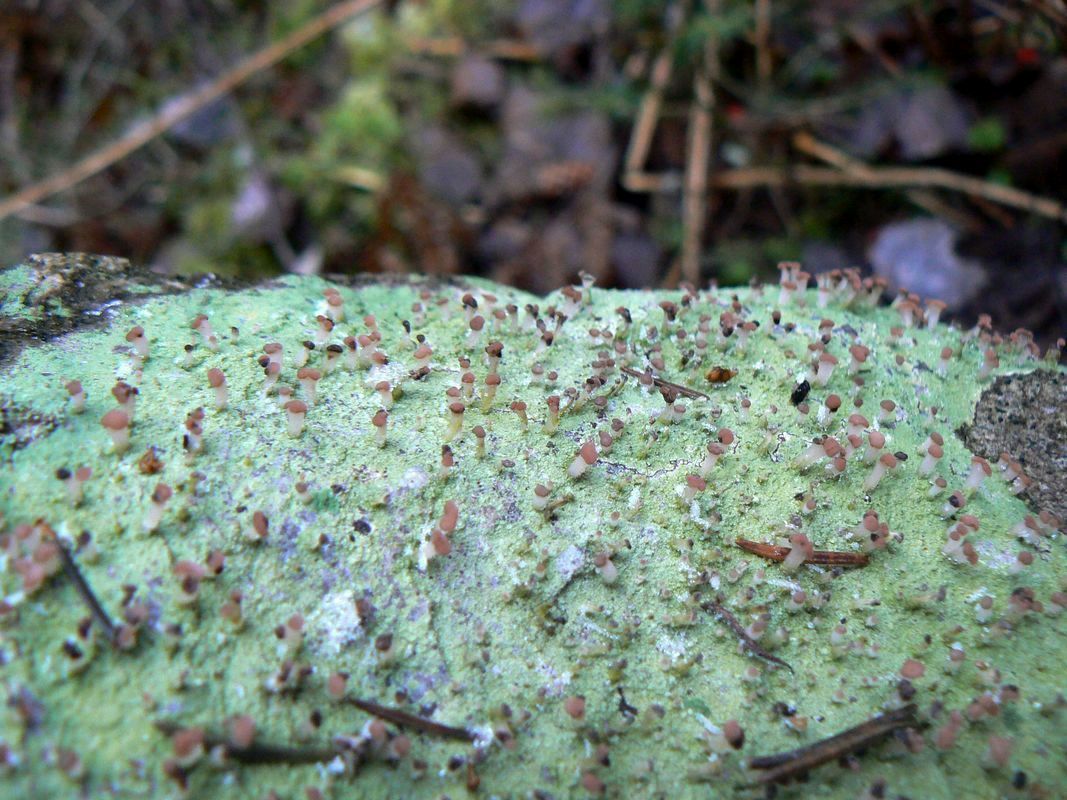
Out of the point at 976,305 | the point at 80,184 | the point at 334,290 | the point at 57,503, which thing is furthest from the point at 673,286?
the point at 80,184

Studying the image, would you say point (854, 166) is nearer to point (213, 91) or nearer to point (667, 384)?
point (667, 384)

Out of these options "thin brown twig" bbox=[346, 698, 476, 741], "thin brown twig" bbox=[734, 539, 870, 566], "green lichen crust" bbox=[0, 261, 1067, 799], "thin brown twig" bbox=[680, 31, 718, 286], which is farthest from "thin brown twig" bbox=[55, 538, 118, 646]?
"thin brown twig" bbox=[680, 31, 718, 286]

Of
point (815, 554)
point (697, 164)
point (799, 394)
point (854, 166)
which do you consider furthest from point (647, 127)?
point (815, 554)

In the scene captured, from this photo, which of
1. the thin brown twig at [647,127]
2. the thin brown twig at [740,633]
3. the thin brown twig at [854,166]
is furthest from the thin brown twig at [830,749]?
the thin brown twig at [647,127]

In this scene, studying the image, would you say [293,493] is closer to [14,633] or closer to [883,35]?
[14,633]

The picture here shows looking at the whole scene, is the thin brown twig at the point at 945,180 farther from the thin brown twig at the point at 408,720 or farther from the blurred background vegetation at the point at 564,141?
the thin brown twig at the point at 408,720
